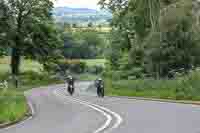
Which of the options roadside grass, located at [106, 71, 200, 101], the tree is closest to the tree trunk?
the tree

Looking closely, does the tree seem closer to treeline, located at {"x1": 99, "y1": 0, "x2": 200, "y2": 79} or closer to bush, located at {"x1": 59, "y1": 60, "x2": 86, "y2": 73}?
bush, located at {"x1": 59, "y1": 60, "x2": 86, "y2": 73}

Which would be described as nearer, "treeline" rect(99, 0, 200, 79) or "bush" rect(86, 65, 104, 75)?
"treeline" rect(99, 0, 200, 79)

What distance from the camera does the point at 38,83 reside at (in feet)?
297

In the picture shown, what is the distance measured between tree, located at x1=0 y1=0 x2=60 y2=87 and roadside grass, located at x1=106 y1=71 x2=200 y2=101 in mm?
43040

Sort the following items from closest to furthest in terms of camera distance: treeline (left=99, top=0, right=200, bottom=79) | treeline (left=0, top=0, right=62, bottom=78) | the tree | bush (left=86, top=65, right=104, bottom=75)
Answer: treeline (left=99, top=0, right=200, bottom=79) < treeline (left=0, top=0, right=62, bottom=78) < the tree < bush (left=86, top=65, right=104, bottom=75)

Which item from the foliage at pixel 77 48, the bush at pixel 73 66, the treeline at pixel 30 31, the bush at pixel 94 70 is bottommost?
the bush at pixel 94 70

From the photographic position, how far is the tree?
9112 centimetres

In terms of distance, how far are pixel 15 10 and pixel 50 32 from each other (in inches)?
279

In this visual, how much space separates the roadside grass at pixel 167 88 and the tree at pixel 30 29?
1695 inches

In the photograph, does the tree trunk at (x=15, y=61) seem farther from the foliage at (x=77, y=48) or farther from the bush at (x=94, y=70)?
the foliage at (x=77, y=48)

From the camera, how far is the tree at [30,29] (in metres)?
91.1

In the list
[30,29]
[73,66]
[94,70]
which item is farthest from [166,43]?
[94,70]

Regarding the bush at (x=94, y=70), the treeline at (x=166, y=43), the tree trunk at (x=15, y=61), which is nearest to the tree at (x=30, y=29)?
the tree trunk at (x=15, y=61)

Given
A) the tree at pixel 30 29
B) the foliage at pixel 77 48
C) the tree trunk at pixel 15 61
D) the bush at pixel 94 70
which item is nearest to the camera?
the tree at pixel 30 29
